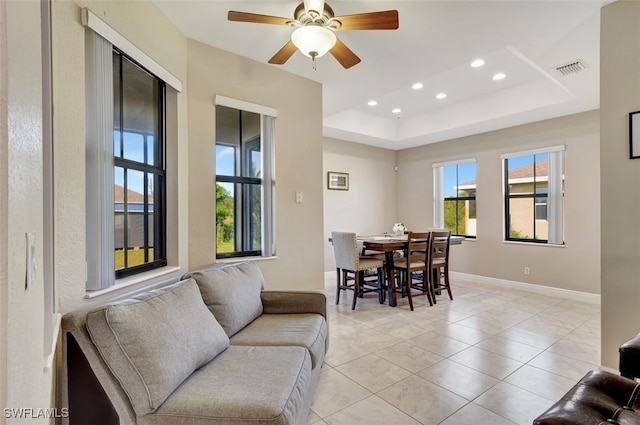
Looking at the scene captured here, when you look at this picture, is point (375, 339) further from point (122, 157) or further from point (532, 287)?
point (532, 287)

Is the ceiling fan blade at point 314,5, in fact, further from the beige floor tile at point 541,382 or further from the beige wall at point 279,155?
the beige floor tile at point 541,382

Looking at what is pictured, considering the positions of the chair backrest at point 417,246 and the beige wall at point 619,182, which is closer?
the beige wall at point 619,182

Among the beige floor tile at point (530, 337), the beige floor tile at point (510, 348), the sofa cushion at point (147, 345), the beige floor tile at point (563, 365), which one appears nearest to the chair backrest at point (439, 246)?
the beige floor tile at point (530, 337)

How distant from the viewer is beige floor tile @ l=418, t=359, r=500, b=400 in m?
2.12

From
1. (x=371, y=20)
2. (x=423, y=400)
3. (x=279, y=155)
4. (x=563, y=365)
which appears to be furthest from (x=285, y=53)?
(x=563, y=365)

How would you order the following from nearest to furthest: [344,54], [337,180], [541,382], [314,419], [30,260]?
[30,260] < [314,419] < [541,382] < [344,54] < [337,180]

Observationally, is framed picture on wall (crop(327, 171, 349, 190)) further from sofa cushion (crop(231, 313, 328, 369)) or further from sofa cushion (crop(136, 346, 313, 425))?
sofa cushion (crop(136, 346, 313, 425))

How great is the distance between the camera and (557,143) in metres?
4.48

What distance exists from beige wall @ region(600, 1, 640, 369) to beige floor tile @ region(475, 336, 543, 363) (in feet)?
1.68

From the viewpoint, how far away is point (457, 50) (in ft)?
9.29

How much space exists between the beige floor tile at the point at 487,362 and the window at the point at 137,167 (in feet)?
8.61

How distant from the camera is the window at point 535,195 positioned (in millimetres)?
4484

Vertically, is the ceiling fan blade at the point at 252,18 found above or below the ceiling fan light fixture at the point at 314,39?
above

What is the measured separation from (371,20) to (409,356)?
262 centimetres
